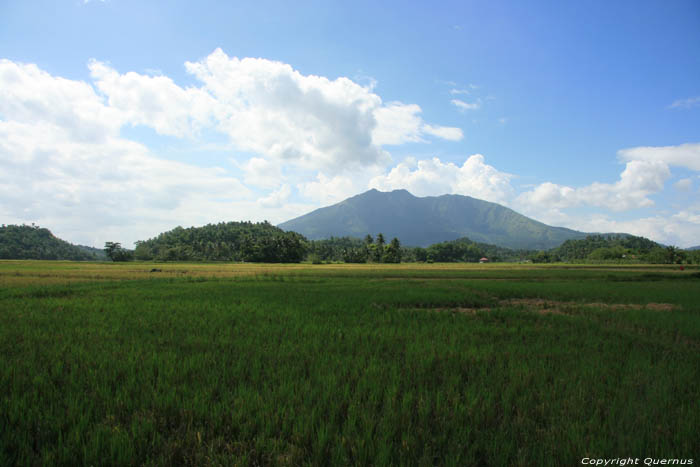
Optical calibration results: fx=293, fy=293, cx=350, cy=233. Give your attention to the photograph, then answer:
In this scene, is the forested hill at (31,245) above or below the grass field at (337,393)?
above

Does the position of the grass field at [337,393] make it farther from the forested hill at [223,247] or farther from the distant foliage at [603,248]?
the distant foliage at [603,248]

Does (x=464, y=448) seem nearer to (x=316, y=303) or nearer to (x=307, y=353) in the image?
(x=307, y=353)

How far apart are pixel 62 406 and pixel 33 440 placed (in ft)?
2.69

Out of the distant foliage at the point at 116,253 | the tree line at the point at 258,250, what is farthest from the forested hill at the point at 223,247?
the distant foliage at the point at 116,253

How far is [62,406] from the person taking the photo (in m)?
3.54

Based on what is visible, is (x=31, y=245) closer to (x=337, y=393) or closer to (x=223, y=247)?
(x=223, y=247)

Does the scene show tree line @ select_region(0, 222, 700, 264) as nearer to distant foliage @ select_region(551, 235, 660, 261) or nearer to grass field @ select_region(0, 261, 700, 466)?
distant foliage @ select_region(551, 235, 660, 261)

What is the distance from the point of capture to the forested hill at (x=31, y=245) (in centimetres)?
9062

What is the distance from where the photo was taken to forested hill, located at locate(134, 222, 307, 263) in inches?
3472

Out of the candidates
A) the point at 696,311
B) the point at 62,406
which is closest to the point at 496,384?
the point at 62,406

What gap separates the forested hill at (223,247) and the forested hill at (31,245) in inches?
914

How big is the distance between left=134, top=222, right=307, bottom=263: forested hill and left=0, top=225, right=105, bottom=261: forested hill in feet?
76.2

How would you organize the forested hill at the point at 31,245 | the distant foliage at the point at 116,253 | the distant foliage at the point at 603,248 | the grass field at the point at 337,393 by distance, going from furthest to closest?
the distant foliage at the point at 603,248
the forested hill at the point at 31,245
the distant foliage at the point at 116,253
the grass field at the point at 337,393

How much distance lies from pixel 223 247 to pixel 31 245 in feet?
202
